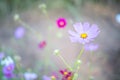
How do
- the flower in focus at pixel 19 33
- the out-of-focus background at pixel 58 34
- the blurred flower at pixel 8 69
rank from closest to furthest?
the blurred flower at pixel 8 69, the out-of-focus background at pixel 58 34, the flower in focus at pixel 19 33

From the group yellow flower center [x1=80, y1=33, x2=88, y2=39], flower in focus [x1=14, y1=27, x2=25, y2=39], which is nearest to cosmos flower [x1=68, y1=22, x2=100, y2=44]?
yellow flower center [x1=80, y1=33, x2=88, y2=39]

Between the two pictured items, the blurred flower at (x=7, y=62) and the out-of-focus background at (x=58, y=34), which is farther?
the out-of-focus background at (x=58, y=34)

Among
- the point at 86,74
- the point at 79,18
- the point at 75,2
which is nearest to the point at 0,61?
the point at 86,74

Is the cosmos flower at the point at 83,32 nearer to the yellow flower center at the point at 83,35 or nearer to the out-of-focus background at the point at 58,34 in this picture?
the yellow flower center at the point at 83,35

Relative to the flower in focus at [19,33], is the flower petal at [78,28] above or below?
below

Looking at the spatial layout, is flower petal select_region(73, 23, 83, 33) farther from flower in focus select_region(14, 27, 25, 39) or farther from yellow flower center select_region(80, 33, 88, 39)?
flower in focus select_region(14, 27, 25, 39)

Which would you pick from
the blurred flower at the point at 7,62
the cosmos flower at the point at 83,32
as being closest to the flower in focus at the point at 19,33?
the blurred flower at the point at 7,62

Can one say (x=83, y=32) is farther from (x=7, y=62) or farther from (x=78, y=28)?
(x=7, y=62)

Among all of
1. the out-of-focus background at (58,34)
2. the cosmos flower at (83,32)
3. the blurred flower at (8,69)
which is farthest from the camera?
the out-of-focus background at (58,34)

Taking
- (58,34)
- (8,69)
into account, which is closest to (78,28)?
(8,69)

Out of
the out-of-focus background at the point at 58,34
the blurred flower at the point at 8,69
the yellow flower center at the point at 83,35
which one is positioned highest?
the out-of-focus background at the point at 58,34
